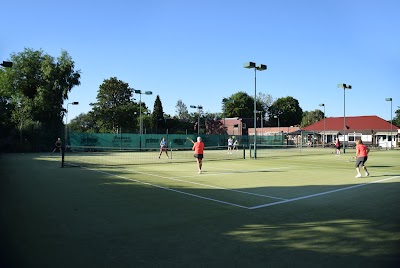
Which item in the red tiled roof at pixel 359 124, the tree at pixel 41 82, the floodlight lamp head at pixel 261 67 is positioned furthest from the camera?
the red tiled roof at pixel 359 124

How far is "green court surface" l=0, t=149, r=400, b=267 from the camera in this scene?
456cm

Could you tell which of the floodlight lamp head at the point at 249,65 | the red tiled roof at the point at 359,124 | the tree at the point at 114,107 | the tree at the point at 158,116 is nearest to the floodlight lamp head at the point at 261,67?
the floodlight lamp head at the point at 249,65

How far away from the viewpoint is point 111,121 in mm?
69938

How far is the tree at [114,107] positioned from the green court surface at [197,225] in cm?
5977

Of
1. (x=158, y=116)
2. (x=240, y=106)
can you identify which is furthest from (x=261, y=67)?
(x=240, y=106)

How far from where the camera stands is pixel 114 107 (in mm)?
73812

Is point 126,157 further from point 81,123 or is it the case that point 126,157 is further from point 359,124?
→ point 81,123

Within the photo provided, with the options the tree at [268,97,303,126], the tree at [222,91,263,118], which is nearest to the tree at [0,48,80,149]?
the tree at [222,91,263,118]

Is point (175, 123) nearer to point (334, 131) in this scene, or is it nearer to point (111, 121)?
point (111, 121)

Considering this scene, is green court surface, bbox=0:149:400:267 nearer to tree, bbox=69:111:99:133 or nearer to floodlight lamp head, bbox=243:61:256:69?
floodlight lamp head, bbox=243:61:256:69

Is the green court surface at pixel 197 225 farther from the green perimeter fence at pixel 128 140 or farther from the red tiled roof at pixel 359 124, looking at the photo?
the red tiled roof at pixel 359 124

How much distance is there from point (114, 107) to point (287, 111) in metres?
60.0

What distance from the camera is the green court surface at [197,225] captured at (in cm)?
456

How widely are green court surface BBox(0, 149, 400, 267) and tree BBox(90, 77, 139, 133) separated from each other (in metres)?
59.8
